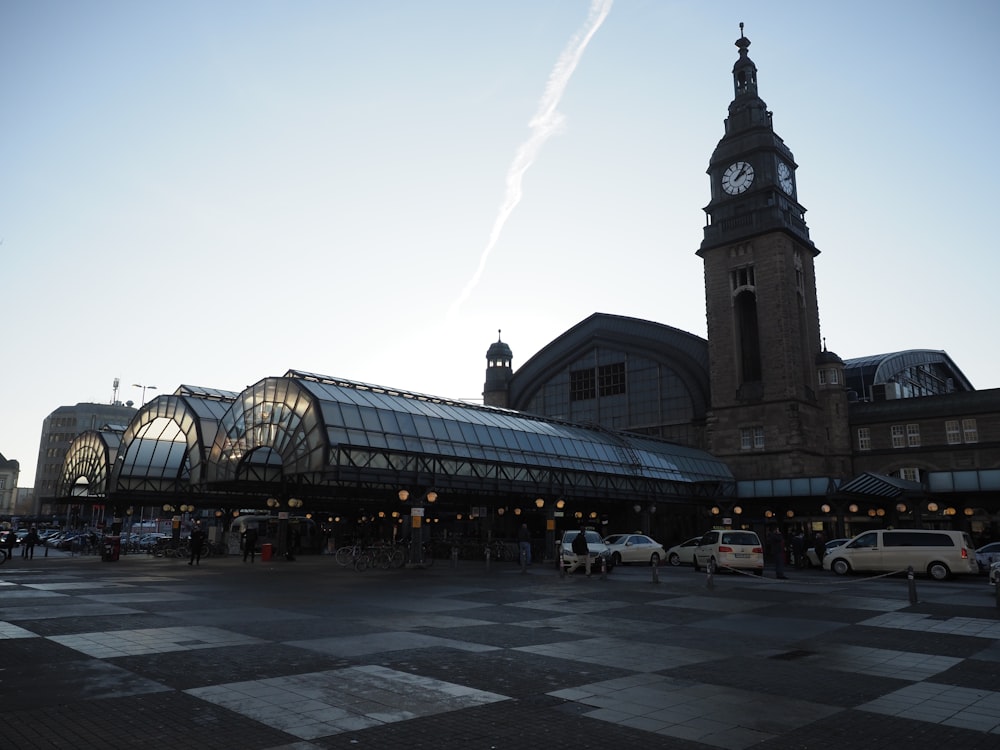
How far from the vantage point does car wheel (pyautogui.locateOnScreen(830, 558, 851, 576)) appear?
3201 centimetres

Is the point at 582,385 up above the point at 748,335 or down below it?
below

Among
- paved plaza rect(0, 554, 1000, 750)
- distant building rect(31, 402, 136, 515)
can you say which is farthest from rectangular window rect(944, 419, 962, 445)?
distant building rect(31, 402, 136, 515)

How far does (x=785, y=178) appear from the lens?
6994 cm

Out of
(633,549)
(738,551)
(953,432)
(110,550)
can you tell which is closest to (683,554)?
(633,549)

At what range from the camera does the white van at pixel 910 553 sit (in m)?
28.9

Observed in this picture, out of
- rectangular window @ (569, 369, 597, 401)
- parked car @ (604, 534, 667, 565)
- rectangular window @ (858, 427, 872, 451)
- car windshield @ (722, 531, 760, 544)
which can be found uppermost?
rectangular window @ (569, 369, 597, 401)

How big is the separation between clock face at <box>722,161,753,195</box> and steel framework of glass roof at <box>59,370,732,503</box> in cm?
2493

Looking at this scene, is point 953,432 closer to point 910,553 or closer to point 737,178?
point 737,178

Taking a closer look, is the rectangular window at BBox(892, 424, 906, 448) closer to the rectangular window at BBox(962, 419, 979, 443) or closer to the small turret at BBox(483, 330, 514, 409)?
the rectangular window at BBox(962, 419, 979, 443)

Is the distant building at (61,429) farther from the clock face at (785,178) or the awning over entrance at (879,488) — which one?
the awning over entrance at (879,488)

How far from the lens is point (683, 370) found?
71.5 meters

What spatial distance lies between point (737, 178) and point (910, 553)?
156 feet

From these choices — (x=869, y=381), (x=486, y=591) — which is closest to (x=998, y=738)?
(x=486, y=591)

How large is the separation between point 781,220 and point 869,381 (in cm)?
2294
